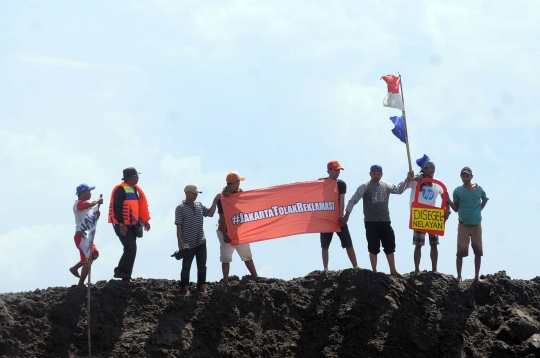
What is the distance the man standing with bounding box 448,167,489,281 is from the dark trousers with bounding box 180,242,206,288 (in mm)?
4921

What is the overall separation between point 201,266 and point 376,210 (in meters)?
3.37

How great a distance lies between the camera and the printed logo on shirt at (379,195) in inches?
698

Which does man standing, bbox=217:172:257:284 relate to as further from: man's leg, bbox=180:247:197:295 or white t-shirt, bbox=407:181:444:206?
white t-shirt, bbox=407:181:444:206

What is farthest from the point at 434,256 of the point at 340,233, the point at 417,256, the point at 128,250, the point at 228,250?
the point at 128,250

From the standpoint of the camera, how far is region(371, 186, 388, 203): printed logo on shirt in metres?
17.7

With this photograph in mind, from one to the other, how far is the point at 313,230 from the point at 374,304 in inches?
72.9

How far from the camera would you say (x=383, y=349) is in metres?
17.0

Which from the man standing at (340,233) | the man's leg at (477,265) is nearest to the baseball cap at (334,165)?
the man standing at (340,233)

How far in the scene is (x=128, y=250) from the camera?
1705 cm

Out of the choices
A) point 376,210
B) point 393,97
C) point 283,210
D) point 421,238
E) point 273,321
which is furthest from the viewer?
point 393,97

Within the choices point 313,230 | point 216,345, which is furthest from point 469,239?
point 216,345

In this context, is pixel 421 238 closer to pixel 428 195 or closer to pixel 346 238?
pixel 428 195

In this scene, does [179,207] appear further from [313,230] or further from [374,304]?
[374,304]

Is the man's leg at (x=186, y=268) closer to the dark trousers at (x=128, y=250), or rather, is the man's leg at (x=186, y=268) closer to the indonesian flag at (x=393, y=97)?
the dark trousers at (x=128, y=250)
